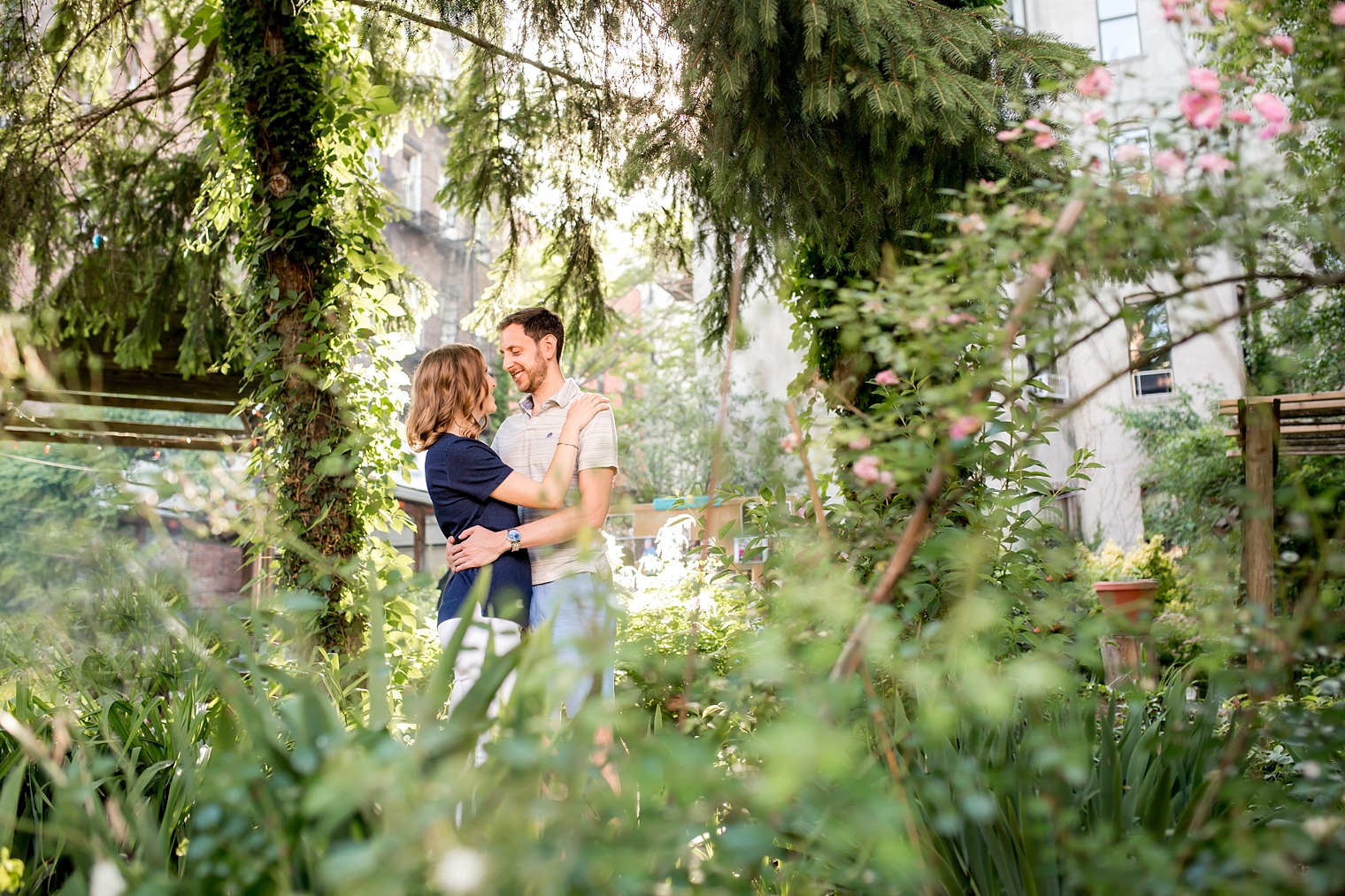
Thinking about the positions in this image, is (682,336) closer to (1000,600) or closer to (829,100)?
(829,100)

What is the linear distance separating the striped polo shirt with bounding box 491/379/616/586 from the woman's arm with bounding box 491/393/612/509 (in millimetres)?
37

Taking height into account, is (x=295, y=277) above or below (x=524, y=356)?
above

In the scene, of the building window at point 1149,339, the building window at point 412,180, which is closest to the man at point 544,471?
the building window at point 1149,339

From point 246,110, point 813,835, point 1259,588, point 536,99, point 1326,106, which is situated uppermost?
point 536,99

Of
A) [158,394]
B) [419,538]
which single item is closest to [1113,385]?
[419,538]

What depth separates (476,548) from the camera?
8.86ft

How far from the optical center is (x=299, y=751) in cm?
101

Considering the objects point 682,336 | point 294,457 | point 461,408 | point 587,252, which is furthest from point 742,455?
point 461,408

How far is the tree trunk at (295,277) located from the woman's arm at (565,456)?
67.1 inches

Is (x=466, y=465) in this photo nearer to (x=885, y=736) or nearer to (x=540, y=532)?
(x=540, y=532)

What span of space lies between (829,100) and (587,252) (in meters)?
2.76

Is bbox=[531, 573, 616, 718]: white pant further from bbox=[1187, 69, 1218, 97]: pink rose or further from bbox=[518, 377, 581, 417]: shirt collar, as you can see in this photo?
bbox=[518, 377, 581, 417]: shirt collar

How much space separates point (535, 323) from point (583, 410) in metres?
0.41

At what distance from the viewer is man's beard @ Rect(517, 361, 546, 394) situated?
3109 mm
